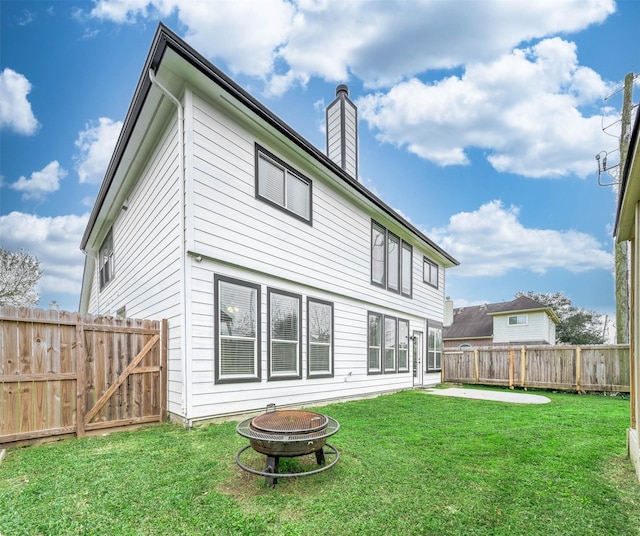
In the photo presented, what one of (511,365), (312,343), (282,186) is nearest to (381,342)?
(312,343)

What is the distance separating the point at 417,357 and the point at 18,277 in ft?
61.3

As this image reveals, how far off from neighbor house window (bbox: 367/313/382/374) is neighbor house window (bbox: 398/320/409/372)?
1.31m

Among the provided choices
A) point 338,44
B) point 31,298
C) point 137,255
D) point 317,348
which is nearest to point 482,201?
point 338,44

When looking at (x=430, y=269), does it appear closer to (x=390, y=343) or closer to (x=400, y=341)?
(x=400, y=341)

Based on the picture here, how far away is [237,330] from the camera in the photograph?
5730 mm

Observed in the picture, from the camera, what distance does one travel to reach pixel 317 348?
740 centimetres

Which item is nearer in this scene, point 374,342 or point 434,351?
point 374,342

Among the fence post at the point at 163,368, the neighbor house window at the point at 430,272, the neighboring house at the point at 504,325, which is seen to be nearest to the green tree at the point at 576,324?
the neighboring house at the point at 504,325

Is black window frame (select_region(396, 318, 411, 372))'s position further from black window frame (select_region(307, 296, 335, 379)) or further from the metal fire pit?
the metal fire pit

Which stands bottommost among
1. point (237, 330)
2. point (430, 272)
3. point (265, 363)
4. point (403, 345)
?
point (403, 345)

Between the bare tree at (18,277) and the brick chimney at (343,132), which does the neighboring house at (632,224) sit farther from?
the bare tree at (18,277)

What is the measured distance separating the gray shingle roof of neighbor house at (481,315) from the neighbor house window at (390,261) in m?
17.1

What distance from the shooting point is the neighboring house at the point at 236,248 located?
5242mm

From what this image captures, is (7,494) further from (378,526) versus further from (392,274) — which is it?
(392,274)
